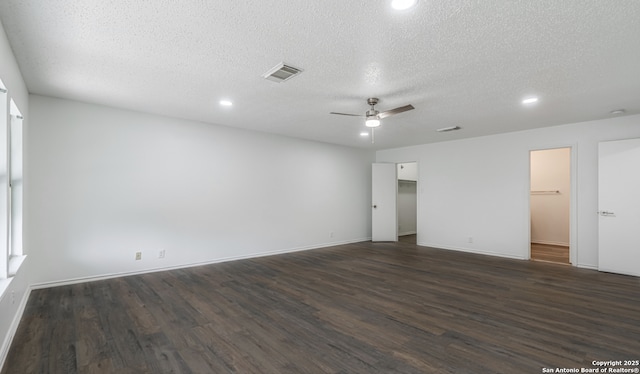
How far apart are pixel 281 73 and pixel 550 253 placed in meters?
6.70

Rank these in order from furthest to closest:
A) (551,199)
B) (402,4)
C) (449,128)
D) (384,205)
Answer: (384,205) → (551,199) → (449,128) → (402,4)

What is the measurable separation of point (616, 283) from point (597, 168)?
187 cm

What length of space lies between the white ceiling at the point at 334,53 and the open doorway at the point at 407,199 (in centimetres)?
473

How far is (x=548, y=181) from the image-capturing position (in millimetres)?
7238

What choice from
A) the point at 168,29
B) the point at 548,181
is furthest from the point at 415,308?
the point at 548,181

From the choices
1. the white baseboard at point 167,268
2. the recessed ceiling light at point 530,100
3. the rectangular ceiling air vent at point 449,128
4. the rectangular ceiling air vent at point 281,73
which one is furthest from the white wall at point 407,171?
the rectangular ceiling air vent at point 281,73

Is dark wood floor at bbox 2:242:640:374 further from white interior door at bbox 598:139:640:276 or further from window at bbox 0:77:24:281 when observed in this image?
window at bbox 0:77:24:281

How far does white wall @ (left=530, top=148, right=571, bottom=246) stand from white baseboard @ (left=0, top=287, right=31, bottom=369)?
921cm

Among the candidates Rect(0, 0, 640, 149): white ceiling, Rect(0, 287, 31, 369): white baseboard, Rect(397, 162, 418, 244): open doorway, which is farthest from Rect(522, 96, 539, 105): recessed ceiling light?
Rect(0, 287, 31, 369): white baseboard

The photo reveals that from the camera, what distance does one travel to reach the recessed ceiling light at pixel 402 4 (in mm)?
1866

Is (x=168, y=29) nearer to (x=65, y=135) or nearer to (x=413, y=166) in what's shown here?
(x=65, y=135)

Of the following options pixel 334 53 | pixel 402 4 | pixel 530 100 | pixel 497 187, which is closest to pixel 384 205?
pixel 497 187

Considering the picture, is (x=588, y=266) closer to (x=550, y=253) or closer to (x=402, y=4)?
(x=550, y=253)

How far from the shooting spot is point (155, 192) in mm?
4586
